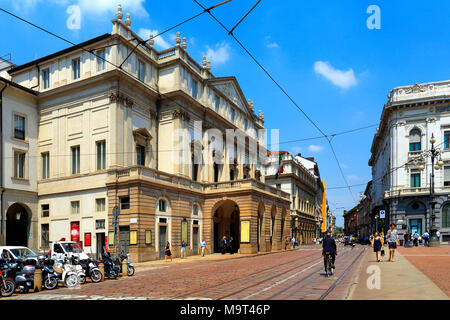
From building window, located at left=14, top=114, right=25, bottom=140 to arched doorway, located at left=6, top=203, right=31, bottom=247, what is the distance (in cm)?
587

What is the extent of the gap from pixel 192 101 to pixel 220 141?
7747 millimetres

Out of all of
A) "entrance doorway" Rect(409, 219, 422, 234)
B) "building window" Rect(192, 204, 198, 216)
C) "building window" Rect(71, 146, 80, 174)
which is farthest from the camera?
"entrance doorway" Rect(409, 219, 422, 234)

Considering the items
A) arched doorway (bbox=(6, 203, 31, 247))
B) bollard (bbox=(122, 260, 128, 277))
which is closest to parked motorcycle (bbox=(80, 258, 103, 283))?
bollard (bbox=(122, 260, 128, 277))

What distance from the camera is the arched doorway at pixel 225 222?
41281 millimetres

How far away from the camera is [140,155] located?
3584 centimetres

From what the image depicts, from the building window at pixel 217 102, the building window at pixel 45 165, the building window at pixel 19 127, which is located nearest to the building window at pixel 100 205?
the building window at pixel 45 165

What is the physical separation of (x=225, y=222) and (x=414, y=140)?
30555 mm

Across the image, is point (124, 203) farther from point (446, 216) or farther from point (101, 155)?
point (446, 216)

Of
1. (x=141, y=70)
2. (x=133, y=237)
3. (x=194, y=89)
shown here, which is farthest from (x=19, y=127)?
(x=194, y=89)

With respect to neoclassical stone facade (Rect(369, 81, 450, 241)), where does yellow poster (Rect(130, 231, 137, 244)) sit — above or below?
below

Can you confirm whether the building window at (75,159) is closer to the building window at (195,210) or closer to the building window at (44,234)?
the building window at (44,234)

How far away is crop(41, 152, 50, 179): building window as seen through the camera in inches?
1411

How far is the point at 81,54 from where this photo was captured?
113 feet

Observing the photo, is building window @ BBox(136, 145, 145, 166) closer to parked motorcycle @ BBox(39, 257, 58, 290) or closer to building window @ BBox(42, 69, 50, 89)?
building window @ BBox(42, 69, 50, 89)
